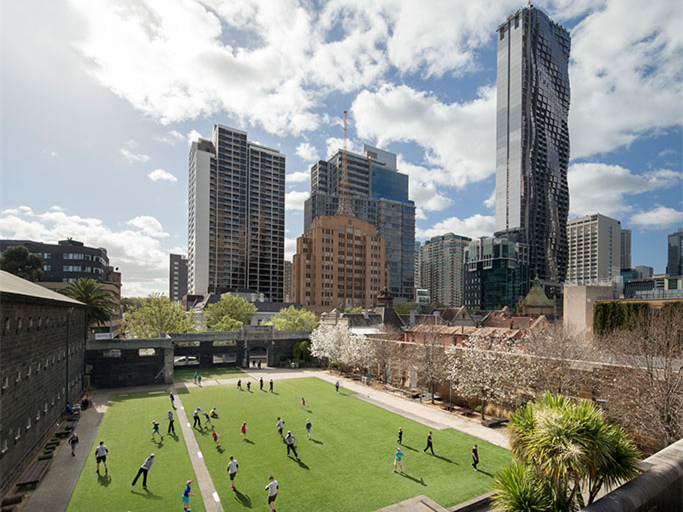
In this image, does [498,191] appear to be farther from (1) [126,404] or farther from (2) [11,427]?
(2) [11,427]

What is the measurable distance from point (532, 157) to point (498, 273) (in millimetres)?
66398

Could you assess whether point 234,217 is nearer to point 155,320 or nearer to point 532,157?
point 155,320

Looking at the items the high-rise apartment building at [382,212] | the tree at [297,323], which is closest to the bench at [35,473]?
the tree at [297,323]

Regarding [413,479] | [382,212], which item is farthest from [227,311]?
[382,212]

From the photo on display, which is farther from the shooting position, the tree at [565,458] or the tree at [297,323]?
the tree at [297,323]

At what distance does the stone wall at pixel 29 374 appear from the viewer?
1967 centimetres

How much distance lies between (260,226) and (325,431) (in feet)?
495

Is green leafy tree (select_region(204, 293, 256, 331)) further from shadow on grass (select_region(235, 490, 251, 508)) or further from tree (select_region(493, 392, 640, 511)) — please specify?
tree (select_region(493, 392, 640, 511))

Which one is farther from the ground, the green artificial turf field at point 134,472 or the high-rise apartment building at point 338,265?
the high-rise apartment building at point 338,265

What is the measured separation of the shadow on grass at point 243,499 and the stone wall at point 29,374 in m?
11.8

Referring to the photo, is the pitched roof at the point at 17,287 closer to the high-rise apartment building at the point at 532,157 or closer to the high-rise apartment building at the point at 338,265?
the high-rise apartment building at the point at 338,265

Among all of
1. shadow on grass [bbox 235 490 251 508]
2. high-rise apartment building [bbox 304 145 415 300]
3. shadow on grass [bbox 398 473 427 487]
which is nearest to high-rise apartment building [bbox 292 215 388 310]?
high-rise apartment building [bbox 304 145 415 300]

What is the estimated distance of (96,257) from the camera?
3676 inches

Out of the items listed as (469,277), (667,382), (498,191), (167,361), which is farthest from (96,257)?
(498,191)
